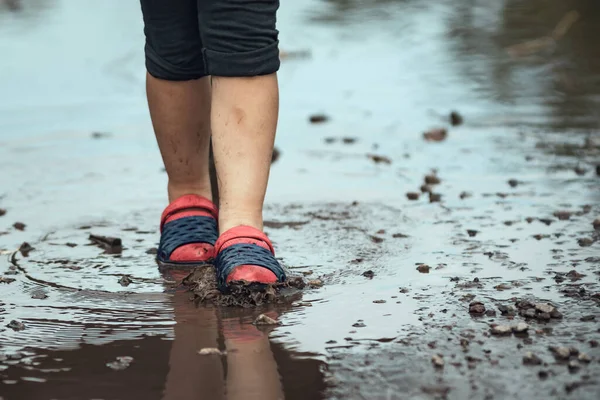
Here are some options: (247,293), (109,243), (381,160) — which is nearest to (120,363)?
(247,293)

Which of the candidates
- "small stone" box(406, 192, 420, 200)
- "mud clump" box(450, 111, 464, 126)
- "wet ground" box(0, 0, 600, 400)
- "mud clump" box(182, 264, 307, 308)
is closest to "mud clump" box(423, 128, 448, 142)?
"wet ground" box(0, 0, 600, 400)

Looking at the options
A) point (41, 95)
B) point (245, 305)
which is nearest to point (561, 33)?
point (41, 95)

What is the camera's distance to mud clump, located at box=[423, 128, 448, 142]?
4824 mm

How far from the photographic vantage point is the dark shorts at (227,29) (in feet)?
9.48

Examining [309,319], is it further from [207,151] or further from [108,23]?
[108,23]

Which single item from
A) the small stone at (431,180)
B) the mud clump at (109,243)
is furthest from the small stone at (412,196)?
the mud clump at (109,243)

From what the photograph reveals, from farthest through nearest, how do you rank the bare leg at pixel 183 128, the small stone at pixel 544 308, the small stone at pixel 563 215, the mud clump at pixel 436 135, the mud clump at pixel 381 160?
1. the mud clump at pixel 436 135
2. the mud clump at pixel 381 160
3. the small stone at pixel 563 215
4. the bare leg at pixel 183 128
5. the small stone at pixel 544 308

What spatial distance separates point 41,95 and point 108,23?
2.89 meters

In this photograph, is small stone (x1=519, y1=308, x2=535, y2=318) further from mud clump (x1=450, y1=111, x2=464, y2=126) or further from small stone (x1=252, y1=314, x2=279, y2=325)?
mud clump (x1=450, y1=111, x2=464, y2=126)

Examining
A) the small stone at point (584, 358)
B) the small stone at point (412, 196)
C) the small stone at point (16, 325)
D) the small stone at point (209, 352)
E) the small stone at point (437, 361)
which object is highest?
the small stone at point (584, 358)

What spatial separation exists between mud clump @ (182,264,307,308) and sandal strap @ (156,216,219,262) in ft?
1.00

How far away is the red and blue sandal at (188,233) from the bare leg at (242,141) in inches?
9.4

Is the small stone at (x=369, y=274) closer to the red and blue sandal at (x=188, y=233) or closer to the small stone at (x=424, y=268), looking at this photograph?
the small stone at (x=424, y=268)

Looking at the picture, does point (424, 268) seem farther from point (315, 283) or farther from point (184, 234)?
point (184, 234)
